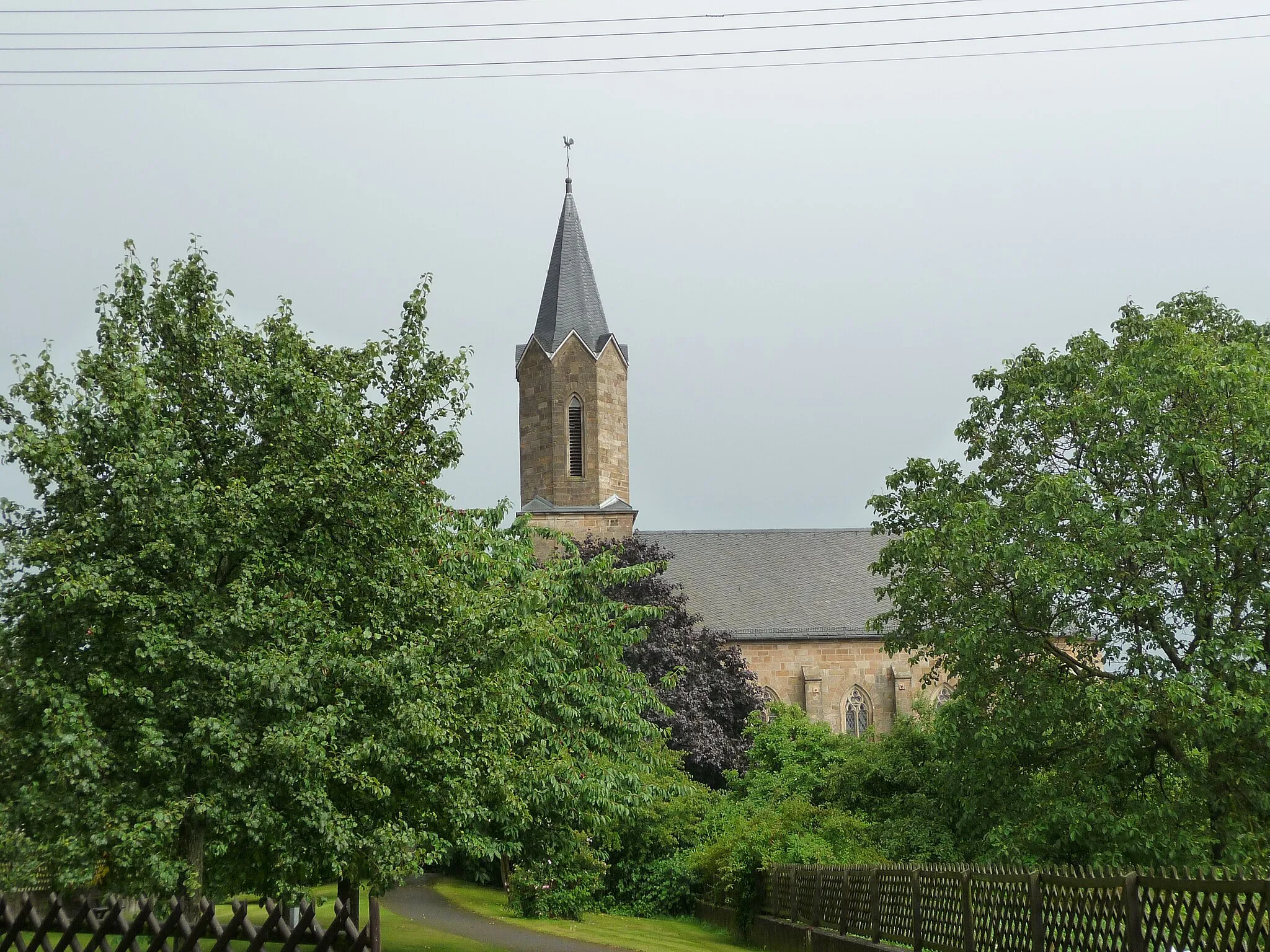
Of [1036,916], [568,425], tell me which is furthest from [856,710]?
[1036,916]

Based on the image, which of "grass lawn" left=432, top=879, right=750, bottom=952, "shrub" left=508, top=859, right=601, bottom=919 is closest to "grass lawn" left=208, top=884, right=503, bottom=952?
"grass lawn" left=432, top=879, right=750, bottom=952

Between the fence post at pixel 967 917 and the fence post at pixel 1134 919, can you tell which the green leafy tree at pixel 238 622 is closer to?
the fence post at pixel 967 917

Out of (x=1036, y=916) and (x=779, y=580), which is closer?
(x=1036, y=916)

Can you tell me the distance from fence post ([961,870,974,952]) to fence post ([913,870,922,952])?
1028 millimetres

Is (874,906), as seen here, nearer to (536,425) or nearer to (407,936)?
(407,936)

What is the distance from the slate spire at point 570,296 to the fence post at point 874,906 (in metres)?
32.7

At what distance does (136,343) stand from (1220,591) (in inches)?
566

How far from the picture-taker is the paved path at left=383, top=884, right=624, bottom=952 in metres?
18.2

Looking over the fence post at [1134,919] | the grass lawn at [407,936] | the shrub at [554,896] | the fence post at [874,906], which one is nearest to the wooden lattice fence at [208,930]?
the fence post at [1134,919]

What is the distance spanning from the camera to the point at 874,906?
14.5m

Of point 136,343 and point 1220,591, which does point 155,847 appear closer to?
point 136,343

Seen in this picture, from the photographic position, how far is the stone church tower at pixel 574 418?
145 feet

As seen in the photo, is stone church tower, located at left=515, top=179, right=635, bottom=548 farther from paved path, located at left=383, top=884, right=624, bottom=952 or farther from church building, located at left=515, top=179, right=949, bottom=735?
paved path, located at left=383, top=884, right=624, bottom=952

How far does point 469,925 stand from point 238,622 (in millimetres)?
13684
